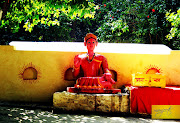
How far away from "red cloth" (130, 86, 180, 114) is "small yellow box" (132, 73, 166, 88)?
264 millimetres

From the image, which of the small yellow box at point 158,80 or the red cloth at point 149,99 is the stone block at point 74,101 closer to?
the red cloth at point 149,99

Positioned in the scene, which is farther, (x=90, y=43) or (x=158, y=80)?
(x=90, y=43)

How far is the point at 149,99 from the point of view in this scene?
18.1 ft

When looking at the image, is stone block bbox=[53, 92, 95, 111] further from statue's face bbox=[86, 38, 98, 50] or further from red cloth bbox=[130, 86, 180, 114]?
statue's face bbox=[86, 38, 98, 50]

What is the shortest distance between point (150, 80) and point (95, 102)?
1849 mm

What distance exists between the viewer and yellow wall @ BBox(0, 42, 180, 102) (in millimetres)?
6980

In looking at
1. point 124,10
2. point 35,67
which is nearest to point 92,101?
point 35,67

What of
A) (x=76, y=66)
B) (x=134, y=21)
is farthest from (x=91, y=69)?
(x=134, y=21)

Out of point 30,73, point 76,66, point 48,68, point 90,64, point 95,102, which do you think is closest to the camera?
point 95,102

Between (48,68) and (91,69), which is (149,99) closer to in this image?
(91,69)

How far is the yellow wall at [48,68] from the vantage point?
698 cm

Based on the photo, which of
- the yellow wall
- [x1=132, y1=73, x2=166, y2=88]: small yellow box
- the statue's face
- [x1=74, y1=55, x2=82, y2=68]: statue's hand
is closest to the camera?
[x1=132, y1=73, x2=166, y2=88]: small yellow box

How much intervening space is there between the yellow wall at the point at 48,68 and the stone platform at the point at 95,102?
1.51m

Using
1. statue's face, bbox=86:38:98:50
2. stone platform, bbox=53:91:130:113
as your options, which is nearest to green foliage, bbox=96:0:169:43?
statue's face, bbox=86:38:98:50
